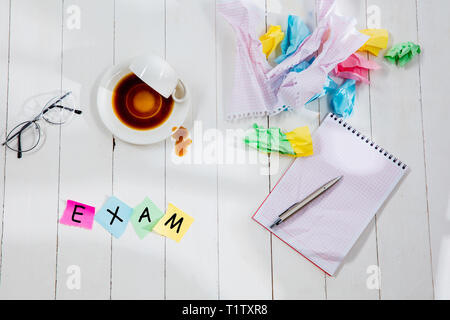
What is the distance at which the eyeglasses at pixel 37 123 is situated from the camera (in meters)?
0.91

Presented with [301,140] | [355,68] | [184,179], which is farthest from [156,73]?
[355,68]

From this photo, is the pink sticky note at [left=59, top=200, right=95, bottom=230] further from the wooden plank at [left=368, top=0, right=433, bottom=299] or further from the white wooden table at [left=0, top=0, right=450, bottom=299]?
the wooden plank at [left=368, top=0, right=433, bottom=299]

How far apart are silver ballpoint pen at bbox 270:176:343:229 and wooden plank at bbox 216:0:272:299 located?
5cm

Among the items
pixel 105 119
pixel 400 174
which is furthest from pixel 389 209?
pixel 105 119

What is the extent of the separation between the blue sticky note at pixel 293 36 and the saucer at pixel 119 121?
0.85 feet

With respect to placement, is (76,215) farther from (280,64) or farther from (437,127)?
(437,127)

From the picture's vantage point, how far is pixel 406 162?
96cm

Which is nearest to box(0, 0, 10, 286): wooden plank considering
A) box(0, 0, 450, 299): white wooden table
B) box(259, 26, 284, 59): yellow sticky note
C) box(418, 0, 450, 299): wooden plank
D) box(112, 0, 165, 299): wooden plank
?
box(0, 0, 450, 299): white wooden table

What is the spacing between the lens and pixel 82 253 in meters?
0.91

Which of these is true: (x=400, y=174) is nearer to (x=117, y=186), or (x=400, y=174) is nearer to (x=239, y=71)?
(x=239, y=71)

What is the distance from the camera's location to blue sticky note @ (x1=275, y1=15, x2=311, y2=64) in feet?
3.04

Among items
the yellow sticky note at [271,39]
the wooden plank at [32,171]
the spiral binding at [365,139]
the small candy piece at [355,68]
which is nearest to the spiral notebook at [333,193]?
the spiral binding at [365,139]

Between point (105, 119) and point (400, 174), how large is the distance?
2.29ft
